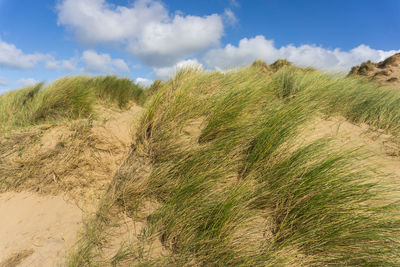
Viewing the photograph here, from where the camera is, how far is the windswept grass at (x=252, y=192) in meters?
1.22

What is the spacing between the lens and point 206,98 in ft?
9.21

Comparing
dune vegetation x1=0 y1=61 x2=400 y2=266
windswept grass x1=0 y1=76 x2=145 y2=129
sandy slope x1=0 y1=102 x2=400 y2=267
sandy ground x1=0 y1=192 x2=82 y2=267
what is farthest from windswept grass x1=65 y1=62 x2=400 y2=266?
windswept grass x1=0 y1=76 x2=145 y2=129

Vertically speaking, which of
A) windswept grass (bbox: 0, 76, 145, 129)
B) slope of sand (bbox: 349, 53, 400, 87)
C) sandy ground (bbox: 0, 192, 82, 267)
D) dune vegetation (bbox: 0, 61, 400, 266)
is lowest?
sandy ground (bbox: 0, 192, 82, 267)

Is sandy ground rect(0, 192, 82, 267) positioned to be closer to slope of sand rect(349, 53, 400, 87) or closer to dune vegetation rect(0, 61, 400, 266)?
dune vegetation rect(0, 61, 400, 266)

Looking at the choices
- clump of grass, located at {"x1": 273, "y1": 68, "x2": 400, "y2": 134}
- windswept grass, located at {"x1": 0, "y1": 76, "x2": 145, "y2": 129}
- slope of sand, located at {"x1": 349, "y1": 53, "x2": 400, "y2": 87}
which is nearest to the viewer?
clump of grass, located at {"x1": 273, "y1": 68, "x2": 400, "y2": 134}

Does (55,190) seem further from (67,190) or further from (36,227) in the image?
(36,227)

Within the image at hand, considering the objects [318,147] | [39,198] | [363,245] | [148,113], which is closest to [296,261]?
[363,245]

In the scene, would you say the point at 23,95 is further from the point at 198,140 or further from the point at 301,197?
the point at 301,197

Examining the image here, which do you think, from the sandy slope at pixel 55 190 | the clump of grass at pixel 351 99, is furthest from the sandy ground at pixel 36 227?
the clump of grass at pixel 351 99

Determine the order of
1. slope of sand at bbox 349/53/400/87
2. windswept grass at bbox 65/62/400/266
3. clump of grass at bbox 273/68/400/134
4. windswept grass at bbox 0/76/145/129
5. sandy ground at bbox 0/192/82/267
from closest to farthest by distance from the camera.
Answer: windswept grass at bbox 65/62/400/266, sandy ground at bbox 0/192/82/267, clump of grass at bbox 273/68/400/134, windswept grass at bbox 0/76/145/129, slope of sand at bbox 349/53/400/87

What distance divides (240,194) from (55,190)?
2115 mm

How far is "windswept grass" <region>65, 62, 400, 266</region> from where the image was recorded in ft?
3.99

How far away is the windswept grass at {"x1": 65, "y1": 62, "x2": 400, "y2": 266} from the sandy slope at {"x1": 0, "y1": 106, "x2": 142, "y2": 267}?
0.35 m

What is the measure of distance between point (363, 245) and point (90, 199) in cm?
234
